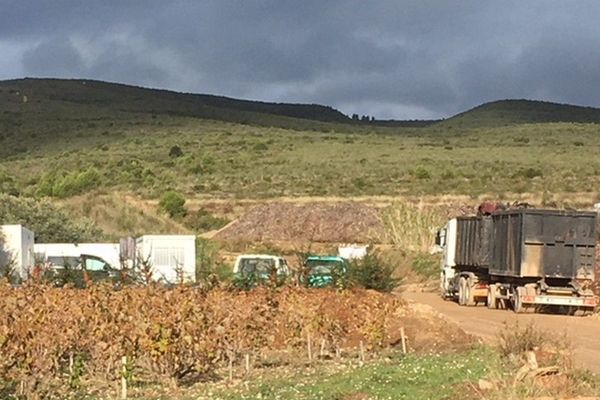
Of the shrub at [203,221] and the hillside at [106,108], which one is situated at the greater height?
the hillside at [106,108]

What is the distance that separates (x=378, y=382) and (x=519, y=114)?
116 metres

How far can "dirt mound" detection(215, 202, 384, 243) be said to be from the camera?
5672 centimetres

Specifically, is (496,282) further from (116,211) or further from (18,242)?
(116,211)

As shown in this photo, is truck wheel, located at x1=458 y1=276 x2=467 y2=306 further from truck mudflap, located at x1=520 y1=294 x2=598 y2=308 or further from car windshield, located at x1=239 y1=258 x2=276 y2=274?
car windshield, located at x1=239 y1=258 x2=276 y2=274

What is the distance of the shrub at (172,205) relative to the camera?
65.1 meters

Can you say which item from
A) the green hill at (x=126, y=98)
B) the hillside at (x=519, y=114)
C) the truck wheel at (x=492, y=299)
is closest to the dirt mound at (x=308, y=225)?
the truck wheel at (x=492, y=299)

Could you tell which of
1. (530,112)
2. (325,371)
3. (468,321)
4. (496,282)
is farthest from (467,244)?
(530,112)

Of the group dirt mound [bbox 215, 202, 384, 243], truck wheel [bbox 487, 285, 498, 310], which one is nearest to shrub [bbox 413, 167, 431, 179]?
dirt mound [bbox 215, 202, 384, 243]

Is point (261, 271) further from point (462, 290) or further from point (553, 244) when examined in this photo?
point (462, 290)

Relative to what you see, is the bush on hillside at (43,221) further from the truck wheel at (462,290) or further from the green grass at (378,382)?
the green grass at (378,382)

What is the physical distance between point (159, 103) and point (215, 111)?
5.87m

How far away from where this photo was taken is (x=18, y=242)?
37.9 metres

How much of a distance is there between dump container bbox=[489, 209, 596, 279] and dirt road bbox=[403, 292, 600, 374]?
1.22 metres

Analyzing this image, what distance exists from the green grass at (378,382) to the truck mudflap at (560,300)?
41.5 ft
